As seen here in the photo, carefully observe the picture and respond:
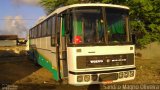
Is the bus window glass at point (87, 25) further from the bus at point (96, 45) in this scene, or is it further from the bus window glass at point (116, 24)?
the bus window glass at point (116, 24)

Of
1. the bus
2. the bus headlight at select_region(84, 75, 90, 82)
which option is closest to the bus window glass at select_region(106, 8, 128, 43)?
the bus

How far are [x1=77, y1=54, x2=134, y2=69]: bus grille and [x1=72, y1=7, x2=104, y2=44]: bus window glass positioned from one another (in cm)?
62

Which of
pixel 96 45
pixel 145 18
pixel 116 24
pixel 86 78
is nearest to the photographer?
pixel 86 78

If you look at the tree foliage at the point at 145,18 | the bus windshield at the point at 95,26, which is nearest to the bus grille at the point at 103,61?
the bus windshield at the point at 95,26

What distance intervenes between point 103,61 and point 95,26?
1.33m

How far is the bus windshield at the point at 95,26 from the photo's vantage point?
38.3 feet

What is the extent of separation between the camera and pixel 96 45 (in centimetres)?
1176

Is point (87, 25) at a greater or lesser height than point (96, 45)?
greater

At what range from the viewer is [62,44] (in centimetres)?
1305

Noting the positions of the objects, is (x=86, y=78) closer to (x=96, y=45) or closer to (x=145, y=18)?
(x=96, y=45)

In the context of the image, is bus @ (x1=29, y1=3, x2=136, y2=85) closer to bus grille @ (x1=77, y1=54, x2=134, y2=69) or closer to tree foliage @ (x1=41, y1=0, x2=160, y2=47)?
bus grille @ (x1=77, y1=54, x2=134, y2=69)

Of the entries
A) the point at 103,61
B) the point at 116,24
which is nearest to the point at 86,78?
the point at 103,61

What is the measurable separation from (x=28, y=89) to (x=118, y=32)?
15.5 ft

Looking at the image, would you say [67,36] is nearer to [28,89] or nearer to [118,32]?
[118,32]
